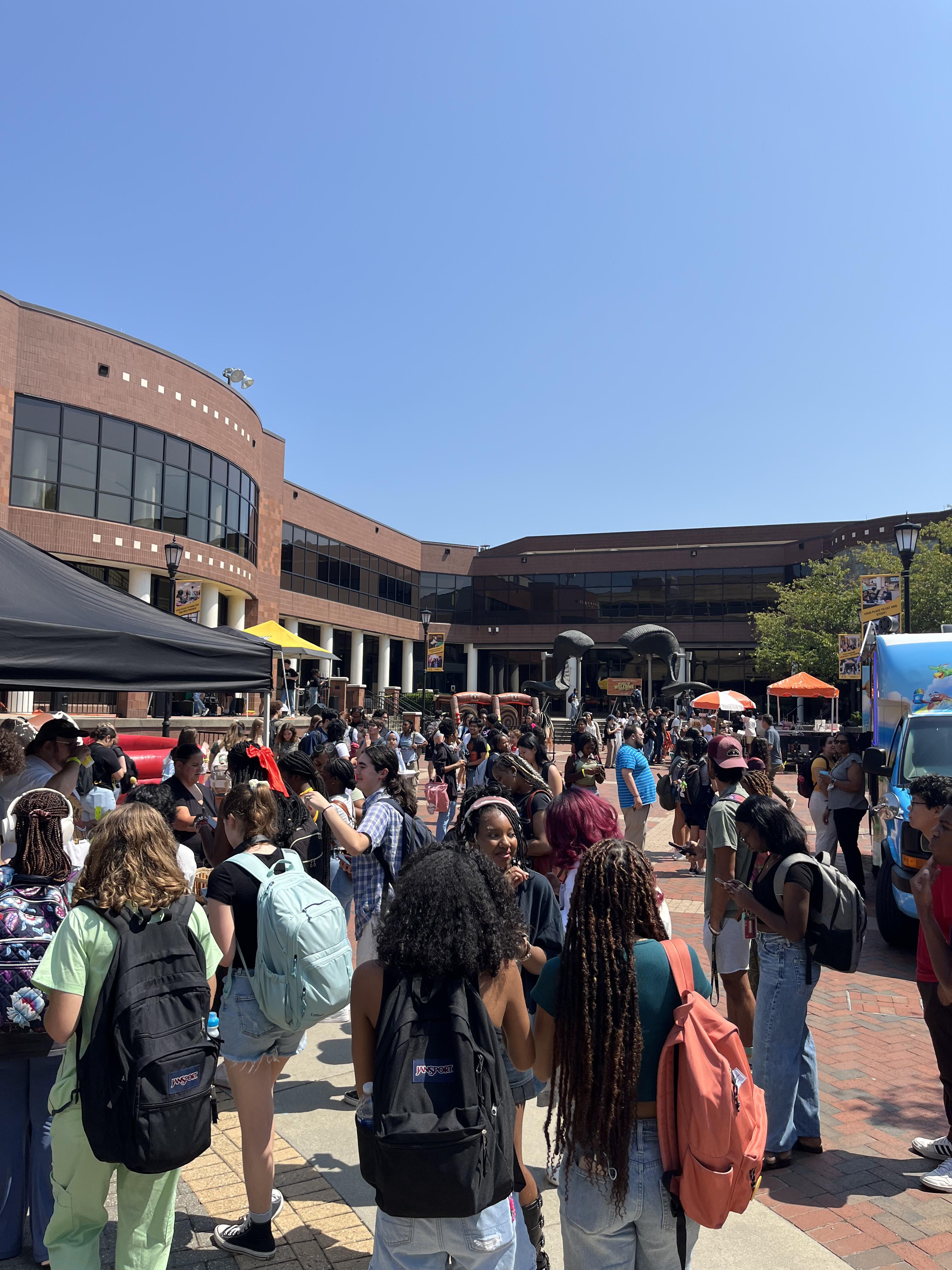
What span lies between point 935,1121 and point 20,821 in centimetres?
482

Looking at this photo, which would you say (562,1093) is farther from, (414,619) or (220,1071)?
(414,619)

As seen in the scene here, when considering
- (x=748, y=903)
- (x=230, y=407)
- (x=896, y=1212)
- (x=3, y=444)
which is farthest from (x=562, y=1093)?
(x=230, y=407)

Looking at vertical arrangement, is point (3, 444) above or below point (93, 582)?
above

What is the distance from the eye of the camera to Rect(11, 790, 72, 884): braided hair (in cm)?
332

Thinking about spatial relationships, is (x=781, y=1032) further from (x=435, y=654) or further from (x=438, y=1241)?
(x=435, y=654)

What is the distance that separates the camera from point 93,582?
6262mm

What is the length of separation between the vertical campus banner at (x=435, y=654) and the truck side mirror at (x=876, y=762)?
109ft

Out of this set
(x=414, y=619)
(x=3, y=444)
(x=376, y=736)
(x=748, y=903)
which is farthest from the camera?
(x=414, y=619)

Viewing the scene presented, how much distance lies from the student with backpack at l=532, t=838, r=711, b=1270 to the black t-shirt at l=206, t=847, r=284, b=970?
54.3 inches

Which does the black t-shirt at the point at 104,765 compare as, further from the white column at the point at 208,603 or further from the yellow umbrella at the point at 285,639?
the white column at the point at 208,603

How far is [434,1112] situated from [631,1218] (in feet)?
2.18

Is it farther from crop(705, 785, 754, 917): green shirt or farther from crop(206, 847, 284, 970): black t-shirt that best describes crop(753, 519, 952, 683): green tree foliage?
crop(206, 847, 284, 970): black t-shirt

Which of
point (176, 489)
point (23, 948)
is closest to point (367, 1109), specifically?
point (23, 948)

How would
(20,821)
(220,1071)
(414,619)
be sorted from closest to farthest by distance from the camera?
1. (20,821)
2. (220,1071)
3. (414,619)
